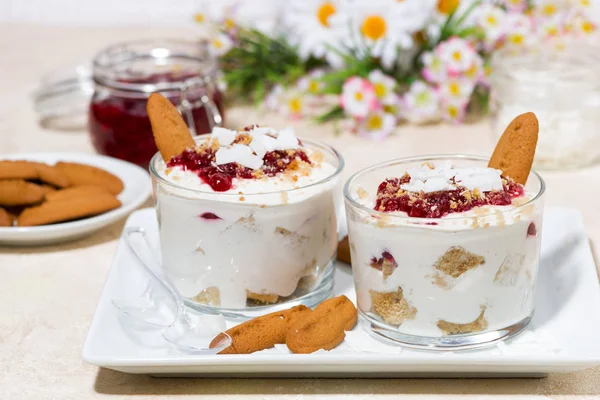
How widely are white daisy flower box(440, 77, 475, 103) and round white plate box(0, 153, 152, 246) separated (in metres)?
1.06

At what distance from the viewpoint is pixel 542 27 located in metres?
2.79

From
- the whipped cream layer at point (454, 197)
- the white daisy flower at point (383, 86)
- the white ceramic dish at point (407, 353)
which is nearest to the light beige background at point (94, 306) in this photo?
the white ceramic dish at point (407, 353)

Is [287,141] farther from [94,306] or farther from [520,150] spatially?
[94,306]

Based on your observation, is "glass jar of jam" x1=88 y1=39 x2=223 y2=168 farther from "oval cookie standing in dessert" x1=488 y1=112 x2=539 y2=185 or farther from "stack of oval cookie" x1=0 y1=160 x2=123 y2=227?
"oval cookie standing in dessert" x1=488 y1=112 x2=539 y2=185

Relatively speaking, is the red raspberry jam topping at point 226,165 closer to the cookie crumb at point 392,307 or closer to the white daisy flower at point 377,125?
the cookie crumb at point 392,307

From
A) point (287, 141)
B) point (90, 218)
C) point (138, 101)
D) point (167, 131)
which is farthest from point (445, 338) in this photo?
point (138, 101)

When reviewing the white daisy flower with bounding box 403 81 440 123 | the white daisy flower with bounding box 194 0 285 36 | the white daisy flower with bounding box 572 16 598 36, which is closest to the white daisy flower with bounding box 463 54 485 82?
the white daisy flower with bounding box 403 81 440 123

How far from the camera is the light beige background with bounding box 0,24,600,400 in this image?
1.36 m

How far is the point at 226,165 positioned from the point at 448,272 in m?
0.45

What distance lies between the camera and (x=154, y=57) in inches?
103

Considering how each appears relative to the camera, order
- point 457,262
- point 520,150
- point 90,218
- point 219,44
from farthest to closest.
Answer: point 219,44, point 90,218, point 520,150, point 457,262

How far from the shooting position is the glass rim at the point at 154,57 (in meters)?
2.38

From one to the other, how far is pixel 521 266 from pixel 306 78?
1.70 metres

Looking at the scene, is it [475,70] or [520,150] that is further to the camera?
[475,70]
